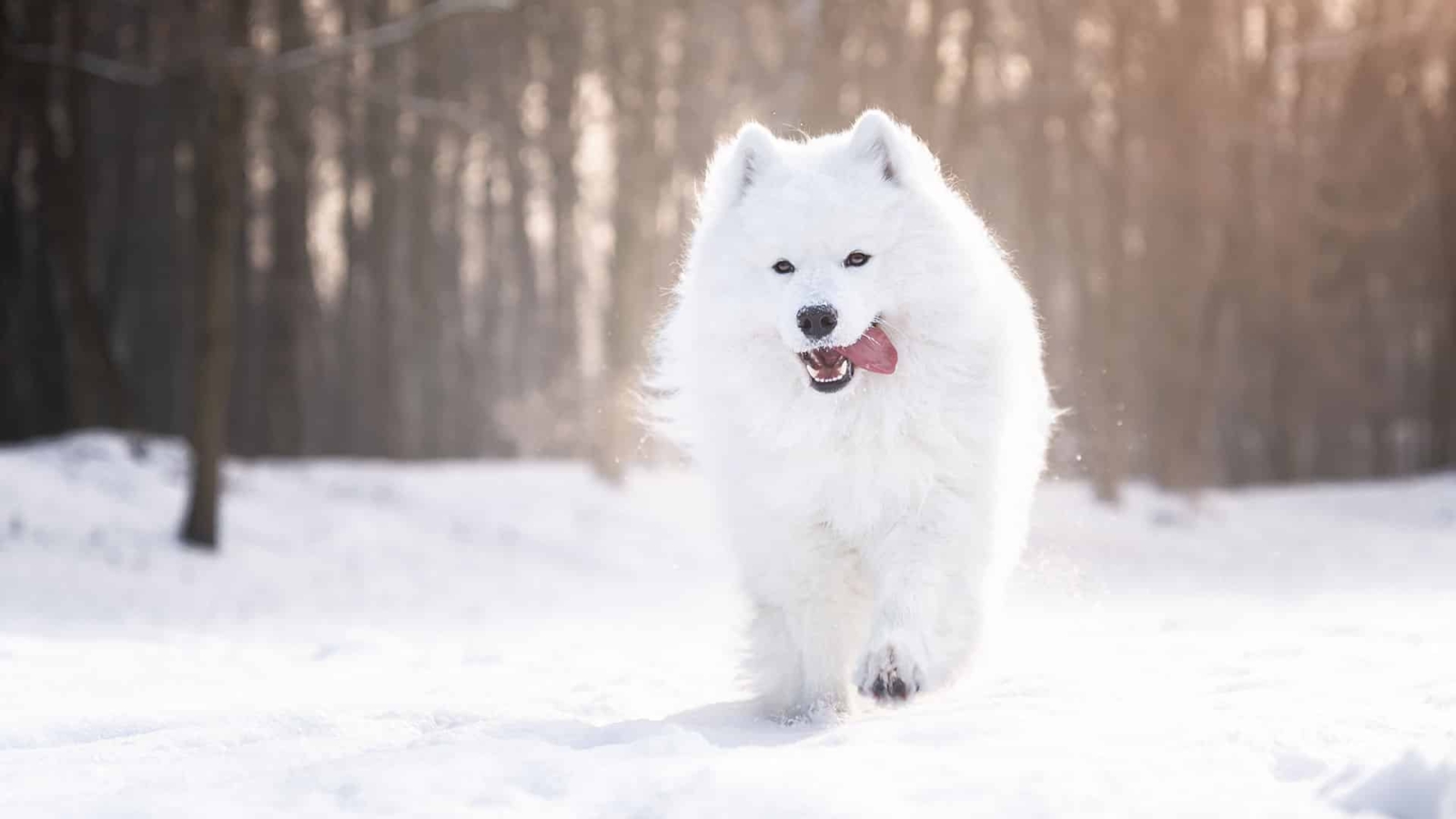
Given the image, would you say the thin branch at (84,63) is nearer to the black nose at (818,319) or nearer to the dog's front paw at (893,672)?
the black nose at (818,319)

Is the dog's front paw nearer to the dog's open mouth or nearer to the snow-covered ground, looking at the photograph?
the snow-covered ground

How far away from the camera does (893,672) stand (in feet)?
12.3

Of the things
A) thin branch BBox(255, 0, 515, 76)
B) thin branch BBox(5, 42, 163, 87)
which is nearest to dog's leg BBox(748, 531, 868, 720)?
thin branch BBox(255, 0, 515, 76)

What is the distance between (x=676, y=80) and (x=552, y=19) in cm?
186

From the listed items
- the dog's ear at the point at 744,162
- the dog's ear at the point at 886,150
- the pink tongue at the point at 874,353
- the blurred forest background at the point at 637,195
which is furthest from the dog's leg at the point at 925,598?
the blurred forest background at the point at 637,195

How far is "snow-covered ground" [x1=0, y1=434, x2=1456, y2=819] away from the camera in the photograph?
3.02m

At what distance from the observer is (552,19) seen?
683 inches

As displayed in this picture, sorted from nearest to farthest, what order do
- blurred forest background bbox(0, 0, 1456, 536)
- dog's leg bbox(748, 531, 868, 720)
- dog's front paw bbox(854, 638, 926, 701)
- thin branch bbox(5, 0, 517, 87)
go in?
dog's front paw bbox(854, 638, 926, 701)
dog's leg bbox(748, 531, 868, 720)
thin branch bbox(5, 0, 517, 87)
blurred forest background bbox(0, 0, 1456, 536)

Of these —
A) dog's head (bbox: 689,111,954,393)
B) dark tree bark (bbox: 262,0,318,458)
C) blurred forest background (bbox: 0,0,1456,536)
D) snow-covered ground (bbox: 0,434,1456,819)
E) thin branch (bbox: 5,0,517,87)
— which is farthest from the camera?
dark tree bark (bbox: 262,0,318,458)

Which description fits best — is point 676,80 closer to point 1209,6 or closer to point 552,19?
point 552,19

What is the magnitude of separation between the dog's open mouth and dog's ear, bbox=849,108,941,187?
0.55 m

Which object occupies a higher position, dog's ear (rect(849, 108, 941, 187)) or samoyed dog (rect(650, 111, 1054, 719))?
dog's ear (rect(849, 108, 941, 187))

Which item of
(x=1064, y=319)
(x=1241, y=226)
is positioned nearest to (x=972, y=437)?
(x=1241, y=226)

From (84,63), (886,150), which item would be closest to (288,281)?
(84,63)
